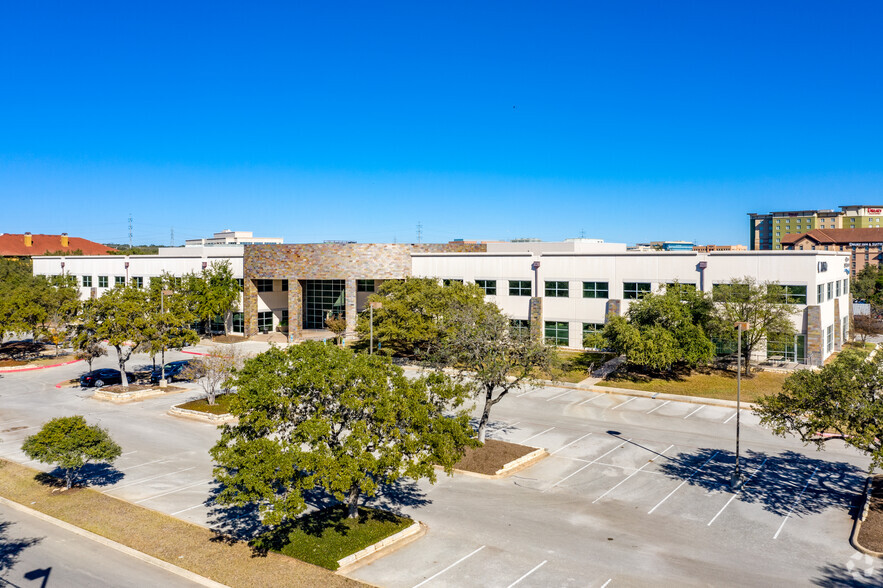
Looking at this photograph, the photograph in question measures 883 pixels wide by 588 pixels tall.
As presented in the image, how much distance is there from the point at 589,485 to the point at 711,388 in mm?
20842

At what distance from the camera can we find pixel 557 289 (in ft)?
187

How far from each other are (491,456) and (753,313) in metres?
26.7

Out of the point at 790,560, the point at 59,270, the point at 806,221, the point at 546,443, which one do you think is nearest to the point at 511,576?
the point at 790,560

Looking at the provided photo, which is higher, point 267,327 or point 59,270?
point 59,270

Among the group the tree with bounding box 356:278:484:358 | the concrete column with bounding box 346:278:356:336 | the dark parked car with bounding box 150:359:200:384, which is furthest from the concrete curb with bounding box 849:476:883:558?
the concrete column with bounding box 346:278:356:336

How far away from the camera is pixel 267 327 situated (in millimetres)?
71062

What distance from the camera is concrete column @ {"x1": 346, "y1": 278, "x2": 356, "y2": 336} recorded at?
64.5m

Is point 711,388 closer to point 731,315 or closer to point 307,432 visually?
point 731,315

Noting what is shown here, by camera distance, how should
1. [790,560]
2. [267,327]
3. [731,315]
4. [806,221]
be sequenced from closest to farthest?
[790,560] < [731,315] < [267,327] < [806,221]

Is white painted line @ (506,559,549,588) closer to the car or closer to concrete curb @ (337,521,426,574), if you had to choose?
concrete curb @ (337,521,426,574)

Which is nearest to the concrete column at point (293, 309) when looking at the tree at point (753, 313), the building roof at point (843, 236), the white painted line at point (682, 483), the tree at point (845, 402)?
the tree at point (753, 313)

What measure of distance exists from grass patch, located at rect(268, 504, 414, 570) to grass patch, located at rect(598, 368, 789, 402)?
2606 centimetres

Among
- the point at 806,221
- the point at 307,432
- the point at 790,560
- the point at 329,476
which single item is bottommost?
the point at 790,560

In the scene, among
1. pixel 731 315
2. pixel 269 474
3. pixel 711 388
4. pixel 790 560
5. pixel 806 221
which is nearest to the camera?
pixel 269 474
